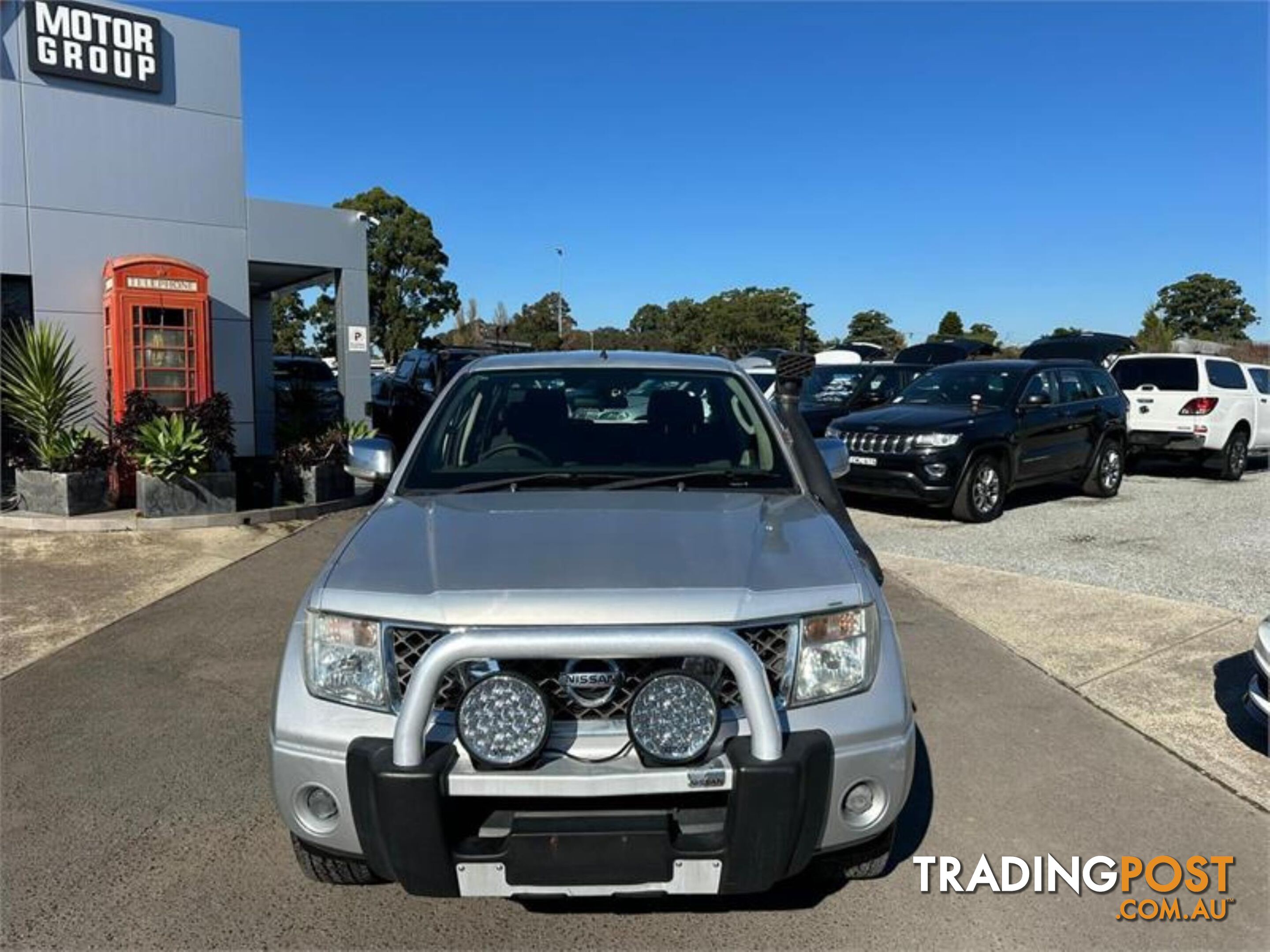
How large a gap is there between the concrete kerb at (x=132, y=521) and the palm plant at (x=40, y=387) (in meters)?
0.65

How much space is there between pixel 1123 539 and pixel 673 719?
26.9 feet

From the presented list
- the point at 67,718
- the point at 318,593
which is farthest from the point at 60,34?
the point at 318,593

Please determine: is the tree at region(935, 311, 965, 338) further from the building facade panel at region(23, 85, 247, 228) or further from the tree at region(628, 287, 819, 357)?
the building facade panel at region(23, 85, 247, 228)

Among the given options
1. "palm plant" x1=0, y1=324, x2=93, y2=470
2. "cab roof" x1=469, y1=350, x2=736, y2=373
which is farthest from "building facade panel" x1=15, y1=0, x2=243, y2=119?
"cab roof" x1=469, y1=350, x2=736, y2=373

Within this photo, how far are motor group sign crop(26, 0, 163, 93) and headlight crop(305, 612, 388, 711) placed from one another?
9825mm

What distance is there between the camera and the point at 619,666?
8.68 ft

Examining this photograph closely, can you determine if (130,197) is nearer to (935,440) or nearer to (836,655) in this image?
(935,440)

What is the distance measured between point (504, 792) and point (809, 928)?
1.14 metres

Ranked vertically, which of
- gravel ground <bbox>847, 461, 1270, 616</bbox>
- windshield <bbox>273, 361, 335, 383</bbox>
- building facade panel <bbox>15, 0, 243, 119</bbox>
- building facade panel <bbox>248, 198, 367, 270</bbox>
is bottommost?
gravel ground <bbox>847, 461, 1270, 616</bbox>

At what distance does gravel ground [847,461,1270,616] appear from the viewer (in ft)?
24.6

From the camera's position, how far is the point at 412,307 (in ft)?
145

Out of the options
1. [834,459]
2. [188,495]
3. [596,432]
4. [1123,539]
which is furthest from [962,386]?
[188,495]

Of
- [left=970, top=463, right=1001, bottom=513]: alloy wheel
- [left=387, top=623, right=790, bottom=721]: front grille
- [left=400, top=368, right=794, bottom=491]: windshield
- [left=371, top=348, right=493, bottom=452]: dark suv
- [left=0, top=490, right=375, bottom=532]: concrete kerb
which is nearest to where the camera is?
[left=387, top=623, right=790, bottom=721]: front grille

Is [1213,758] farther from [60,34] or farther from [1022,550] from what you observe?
[60,34]
